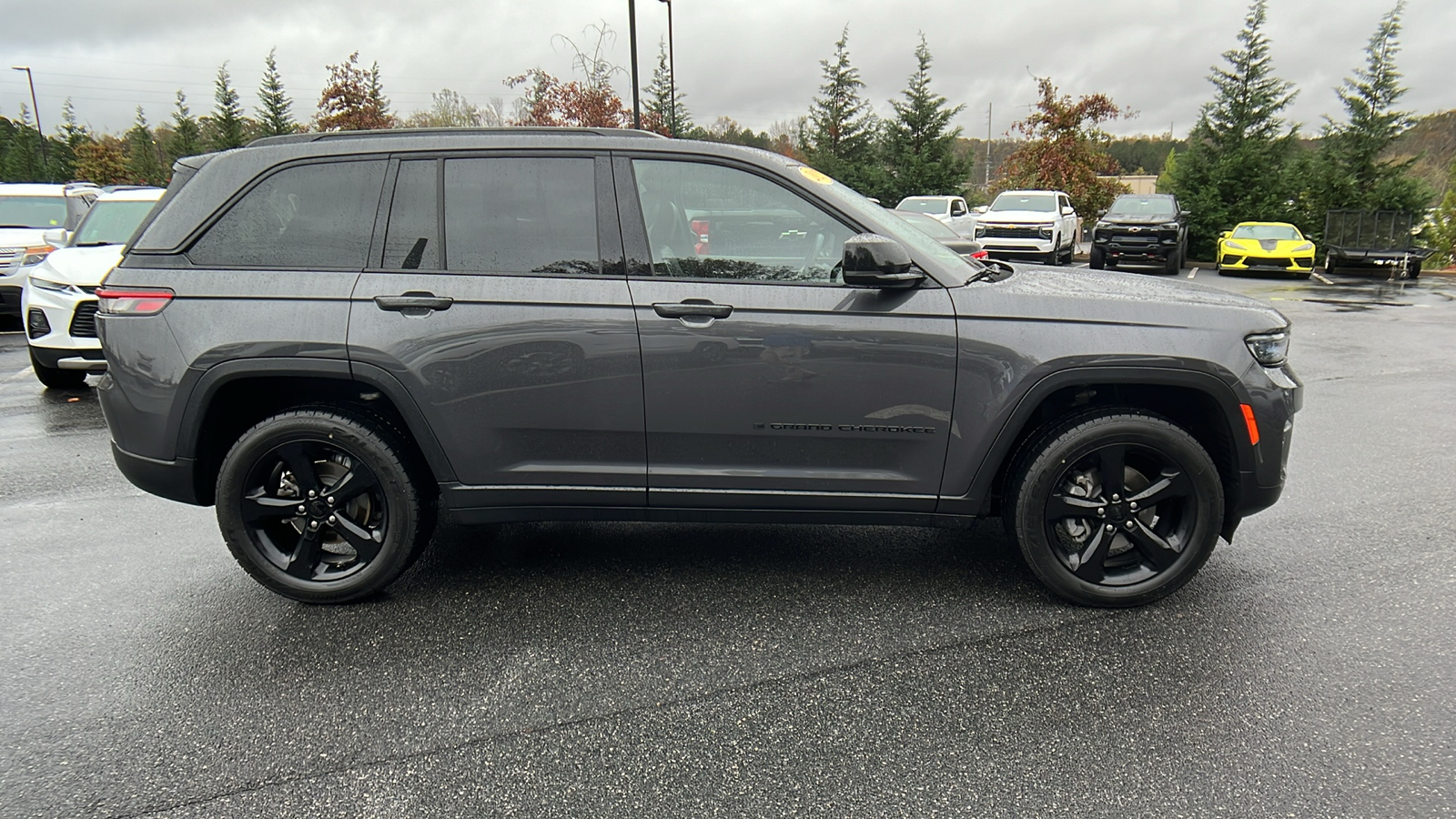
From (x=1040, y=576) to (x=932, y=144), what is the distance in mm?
34708

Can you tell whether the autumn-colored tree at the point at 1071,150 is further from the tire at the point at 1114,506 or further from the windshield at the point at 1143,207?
the tire at the point at 1114,506

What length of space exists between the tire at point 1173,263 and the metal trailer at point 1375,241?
3484mm

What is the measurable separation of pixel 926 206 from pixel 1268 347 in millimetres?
19849

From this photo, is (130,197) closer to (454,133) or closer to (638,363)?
(454,133)

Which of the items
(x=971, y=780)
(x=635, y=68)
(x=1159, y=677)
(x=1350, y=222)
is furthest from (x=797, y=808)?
(x=1350, y=222)

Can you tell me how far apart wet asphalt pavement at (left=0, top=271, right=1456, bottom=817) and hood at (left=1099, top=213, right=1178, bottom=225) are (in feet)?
57.9

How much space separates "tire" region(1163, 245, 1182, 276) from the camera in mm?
20453

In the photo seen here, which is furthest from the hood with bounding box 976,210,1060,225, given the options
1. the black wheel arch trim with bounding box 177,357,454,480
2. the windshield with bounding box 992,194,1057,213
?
the black wheel arch trim with bounding box 177,357,454,480

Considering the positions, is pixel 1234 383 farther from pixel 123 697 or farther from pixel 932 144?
pixel 932 144

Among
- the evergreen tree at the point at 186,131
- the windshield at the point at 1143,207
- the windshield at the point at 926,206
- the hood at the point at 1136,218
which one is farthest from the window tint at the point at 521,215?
the evergreen tree at the point at 186,131

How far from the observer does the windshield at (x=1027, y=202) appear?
69.6ft

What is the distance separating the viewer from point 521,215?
3314mm

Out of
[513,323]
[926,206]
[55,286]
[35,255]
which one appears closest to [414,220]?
[513,323]

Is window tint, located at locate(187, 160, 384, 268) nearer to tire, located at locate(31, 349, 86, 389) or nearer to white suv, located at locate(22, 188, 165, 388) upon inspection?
white suv, located at locate(22, 188, 165, 388)
